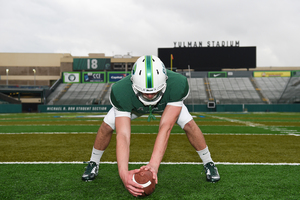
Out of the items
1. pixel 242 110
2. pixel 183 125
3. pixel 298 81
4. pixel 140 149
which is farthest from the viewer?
pixel 298 81

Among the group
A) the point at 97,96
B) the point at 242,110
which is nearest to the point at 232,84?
the point at 242,110

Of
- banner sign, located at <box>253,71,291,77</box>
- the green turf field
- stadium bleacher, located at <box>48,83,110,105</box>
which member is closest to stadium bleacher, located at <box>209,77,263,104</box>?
banner sign, located at <box>253,71,291,77</box>

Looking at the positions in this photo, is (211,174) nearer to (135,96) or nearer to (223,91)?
(135,96)

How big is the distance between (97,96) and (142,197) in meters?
37.2

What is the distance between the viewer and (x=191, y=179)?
3.26m

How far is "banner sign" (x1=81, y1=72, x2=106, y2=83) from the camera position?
142ft

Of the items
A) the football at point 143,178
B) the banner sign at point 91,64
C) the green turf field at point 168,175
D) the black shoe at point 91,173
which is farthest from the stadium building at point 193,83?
the football at point 143,178

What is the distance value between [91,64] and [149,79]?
4425 centimetres

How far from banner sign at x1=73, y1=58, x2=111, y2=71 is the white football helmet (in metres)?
43.7

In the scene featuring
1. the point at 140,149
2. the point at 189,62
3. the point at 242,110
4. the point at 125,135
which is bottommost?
the point at 242,110

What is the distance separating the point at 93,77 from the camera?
4353cm

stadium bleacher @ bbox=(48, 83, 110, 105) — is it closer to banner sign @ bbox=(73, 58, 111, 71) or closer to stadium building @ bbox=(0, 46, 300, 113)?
A: stadium building @ bbox=(0, 46, 300, 113)

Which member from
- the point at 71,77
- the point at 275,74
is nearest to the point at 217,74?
the point at 275,74

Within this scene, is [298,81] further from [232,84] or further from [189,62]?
[189,62]
